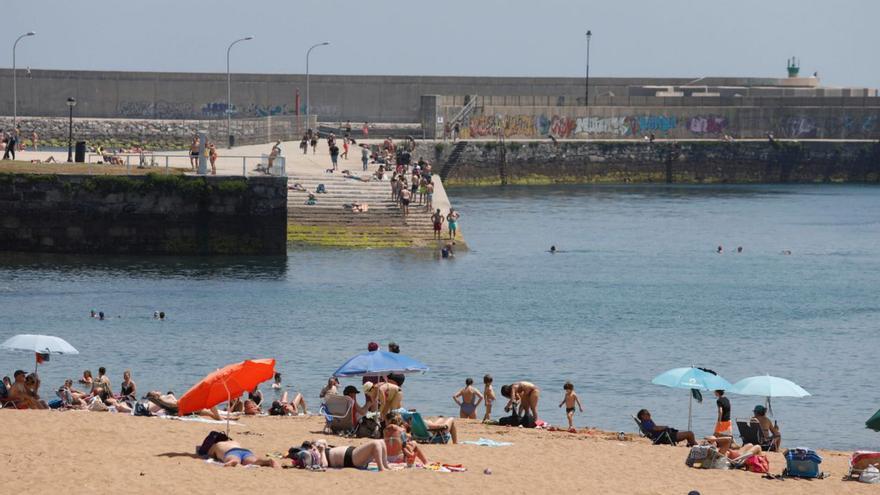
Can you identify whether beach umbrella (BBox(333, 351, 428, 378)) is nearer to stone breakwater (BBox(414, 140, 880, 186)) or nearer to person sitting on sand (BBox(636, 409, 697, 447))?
person sitting on sand (BBox(636, 409, 697, 447))

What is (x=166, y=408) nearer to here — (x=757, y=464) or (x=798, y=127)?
(x=757, y=464)

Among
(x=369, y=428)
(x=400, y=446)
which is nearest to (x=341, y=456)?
(x=400, y=446)

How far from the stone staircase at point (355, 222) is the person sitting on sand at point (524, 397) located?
1147 inches

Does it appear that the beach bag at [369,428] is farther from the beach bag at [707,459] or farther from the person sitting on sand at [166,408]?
the beach bag at [707,459]

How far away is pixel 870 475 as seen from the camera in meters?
23.5

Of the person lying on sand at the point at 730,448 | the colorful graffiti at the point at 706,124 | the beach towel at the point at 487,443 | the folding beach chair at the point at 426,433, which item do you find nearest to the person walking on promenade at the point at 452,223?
the beach towel at the point at 487,443

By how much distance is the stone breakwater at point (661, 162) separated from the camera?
319 feet

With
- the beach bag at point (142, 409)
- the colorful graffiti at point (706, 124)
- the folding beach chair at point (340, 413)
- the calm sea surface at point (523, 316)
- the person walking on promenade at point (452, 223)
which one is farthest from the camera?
the colorful graffiti at point (706, 124)

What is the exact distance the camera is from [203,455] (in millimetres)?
22500

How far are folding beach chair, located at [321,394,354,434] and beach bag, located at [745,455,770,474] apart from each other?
20.2 feet

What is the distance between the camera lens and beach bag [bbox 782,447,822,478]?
23.5 m

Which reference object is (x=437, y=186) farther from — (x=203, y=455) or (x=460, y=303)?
(x=203, y=455)

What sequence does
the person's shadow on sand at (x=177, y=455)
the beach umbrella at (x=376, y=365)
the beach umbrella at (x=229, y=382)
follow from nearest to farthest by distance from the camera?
the person's shadow on sand at (x=177, y=455), the beach umbrella at (x=229, y=382), the beach umbrella at (x=376, y=365)

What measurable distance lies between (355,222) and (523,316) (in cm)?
1478
